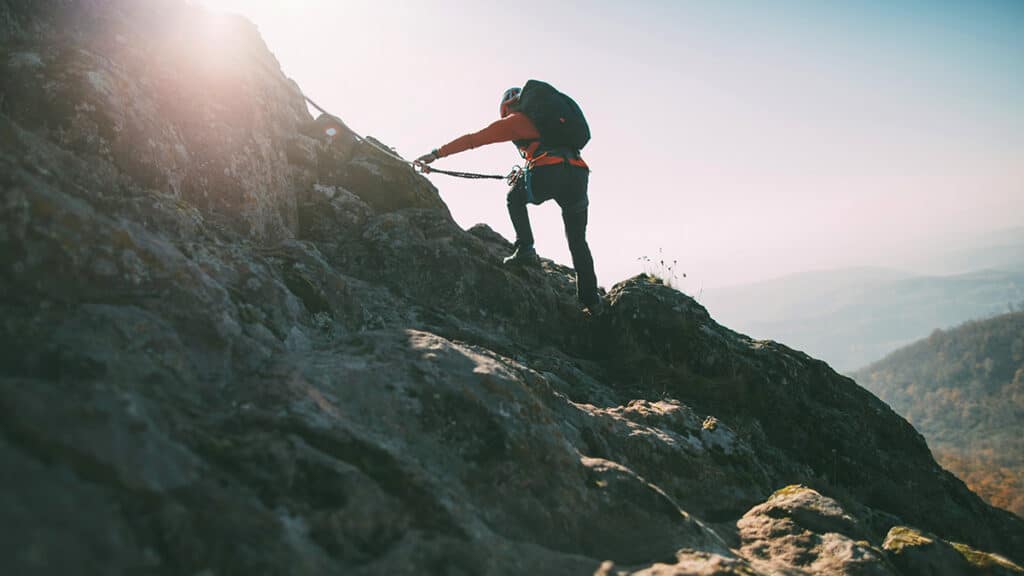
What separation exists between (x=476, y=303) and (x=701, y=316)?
5089 millimetres

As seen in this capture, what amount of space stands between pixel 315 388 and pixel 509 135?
7.82 metres

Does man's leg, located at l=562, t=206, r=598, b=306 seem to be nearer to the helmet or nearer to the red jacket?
the red jacket

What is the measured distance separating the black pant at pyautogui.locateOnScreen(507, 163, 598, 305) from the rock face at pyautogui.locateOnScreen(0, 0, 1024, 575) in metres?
0.91

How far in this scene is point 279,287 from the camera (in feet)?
23.7

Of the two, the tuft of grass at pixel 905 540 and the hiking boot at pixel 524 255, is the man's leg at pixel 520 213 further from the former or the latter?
the tuft of grass at pixel 905 540

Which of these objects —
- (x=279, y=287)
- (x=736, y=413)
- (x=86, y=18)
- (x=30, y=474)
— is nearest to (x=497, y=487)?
(x=30, y=474)

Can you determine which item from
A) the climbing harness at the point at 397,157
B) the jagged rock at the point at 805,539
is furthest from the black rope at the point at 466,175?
the jagged rock at the point at 805,539

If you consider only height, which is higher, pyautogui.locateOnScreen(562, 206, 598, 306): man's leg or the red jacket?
the red jacket

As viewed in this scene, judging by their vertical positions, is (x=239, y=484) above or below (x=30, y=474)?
below

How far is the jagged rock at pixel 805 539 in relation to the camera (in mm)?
6117

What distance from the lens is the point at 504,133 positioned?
38.1ft

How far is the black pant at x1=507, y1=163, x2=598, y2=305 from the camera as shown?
11750mm

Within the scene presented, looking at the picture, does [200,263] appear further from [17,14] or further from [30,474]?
[17,14]

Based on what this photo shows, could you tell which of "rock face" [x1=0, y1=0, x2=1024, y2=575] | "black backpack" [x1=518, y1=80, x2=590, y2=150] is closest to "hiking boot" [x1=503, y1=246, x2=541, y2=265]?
"rock face" [x1=0, y1=0, x2=1024, y2=575]
